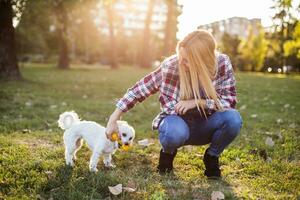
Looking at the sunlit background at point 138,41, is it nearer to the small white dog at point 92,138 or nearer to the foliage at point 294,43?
the foliage at point 294,43

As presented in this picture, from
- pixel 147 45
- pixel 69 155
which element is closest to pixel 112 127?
pixel 69 155

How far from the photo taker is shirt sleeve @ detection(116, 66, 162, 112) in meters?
4.04

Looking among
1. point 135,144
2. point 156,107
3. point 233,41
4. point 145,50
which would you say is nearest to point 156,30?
point 233,41

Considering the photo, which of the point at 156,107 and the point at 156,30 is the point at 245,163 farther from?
the point at 156,30

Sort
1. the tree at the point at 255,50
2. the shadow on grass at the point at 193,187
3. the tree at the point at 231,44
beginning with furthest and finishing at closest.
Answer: the tree at the point at 231,44 < the tree at the point at 255,50 < the shadow on grass at the point at 193,187

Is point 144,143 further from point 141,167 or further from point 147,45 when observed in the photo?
point 147,45

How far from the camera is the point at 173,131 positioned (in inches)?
155

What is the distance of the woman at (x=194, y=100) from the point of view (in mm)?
3895

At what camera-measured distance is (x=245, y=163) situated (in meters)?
4.58

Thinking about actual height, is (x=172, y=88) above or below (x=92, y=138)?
above

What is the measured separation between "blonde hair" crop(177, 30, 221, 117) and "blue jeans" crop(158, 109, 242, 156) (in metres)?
0.15

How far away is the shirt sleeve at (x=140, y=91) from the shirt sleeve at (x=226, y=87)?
23.4 inches

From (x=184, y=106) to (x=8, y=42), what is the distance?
10.5m

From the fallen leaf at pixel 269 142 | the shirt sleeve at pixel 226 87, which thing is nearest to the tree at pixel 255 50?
the fallen leaf at pixel 269 142
